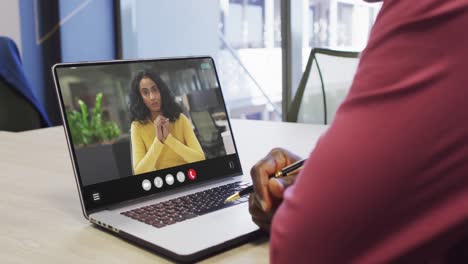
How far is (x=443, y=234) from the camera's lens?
433mm

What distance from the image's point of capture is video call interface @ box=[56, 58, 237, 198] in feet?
2.88

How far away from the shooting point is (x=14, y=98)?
2660 mm

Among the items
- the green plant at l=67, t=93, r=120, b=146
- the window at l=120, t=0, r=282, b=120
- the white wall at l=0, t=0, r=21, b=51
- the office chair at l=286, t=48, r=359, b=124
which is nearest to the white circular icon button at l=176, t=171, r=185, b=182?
the green plant at l=67, t=93, r=120, b=146

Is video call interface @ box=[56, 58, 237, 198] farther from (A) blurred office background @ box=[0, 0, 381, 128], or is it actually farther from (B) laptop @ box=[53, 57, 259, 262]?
(A) blurred office background @ box=[0, 0, 381, 128]

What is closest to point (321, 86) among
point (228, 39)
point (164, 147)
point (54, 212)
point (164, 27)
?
point (164, 147)

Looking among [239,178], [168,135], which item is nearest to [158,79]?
[168,135]

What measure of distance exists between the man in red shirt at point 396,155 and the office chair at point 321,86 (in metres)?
1.82

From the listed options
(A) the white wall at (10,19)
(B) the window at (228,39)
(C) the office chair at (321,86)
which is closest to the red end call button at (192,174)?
(C) the office chair at (321,86)

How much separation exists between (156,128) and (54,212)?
0.22 metres

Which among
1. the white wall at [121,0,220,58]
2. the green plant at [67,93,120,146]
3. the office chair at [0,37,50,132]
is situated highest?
the white wall at [121,0,220,58]

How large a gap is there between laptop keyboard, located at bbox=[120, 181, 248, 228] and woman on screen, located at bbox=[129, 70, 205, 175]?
0.25 ft

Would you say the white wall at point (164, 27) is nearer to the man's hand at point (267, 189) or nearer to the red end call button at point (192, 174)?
the red end call button at point (192, 174)

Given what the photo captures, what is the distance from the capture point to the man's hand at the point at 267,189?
0.72 metres

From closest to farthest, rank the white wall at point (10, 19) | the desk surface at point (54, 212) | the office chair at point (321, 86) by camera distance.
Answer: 1. the desk surface at point (54, 212)
2. the office chair at point (321, 86)
3. the white wall at point (10, 19)
